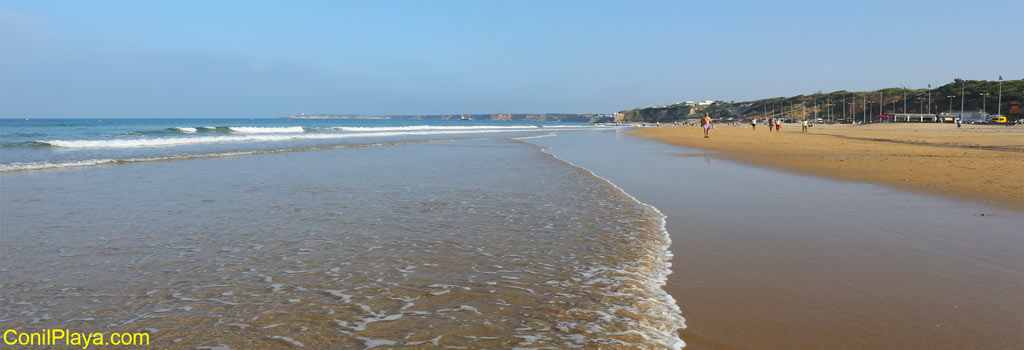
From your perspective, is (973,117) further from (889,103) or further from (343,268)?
(343,268)

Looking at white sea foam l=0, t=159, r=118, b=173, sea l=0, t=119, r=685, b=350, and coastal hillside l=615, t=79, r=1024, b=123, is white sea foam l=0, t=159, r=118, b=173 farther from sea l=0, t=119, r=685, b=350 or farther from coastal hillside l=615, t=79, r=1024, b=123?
coastal hillside l=615, t=79, r=1024, b=123

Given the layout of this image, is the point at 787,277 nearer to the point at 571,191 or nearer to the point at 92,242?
the point at 571,191

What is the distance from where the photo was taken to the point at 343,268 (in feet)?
15.3

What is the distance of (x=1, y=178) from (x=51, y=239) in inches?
368

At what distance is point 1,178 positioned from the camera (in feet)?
40.6

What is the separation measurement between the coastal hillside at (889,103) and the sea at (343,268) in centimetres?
9281

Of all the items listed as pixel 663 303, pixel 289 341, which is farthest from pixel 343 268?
pixel 663 303

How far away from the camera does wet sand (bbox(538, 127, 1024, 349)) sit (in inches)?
126

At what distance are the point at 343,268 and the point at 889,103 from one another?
451 feet

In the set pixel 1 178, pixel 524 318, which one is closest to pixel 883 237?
pixel 524 318

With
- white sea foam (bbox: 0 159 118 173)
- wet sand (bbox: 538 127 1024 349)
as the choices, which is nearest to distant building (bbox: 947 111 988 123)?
wet sand (bbox: 538 127 1024 349)

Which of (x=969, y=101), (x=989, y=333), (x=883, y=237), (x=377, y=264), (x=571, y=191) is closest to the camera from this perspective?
(x=989, y=333)

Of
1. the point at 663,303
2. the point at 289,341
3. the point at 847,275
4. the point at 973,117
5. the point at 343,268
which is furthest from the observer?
the point at 973,117

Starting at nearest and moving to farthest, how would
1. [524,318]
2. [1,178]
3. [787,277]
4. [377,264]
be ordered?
1. [524,318]
2. [787,277]
3. [377,264]
4. [1,178]
